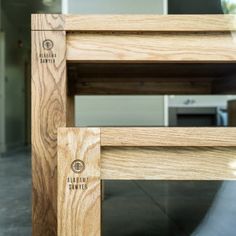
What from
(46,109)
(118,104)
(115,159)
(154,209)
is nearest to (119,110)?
(118,104)

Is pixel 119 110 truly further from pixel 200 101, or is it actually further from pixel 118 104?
pixel 200 101

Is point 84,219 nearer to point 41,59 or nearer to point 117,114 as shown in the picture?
point 41,59

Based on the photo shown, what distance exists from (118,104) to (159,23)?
8.00ft

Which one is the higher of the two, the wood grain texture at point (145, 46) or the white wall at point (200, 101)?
the white wall at point (200, 101)

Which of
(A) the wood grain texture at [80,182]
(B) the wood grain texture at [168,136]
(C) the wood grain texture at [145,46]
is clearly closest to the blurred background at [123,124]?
(C) the wood grain texture at [145,46]

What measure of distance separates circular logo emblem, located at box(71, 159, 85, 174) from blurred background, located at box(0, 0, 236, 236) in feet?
1.63

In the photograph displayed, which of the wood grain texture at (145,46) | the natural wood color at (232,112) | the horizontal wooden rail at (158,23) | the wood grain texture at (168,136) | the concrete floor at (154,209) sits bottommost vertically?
the concrete floor at (154,209)

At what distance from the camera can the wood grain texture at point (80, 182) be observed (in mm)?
589

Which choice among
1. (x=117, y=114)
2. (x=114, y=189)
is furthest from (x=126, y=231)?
(x=117, y=114)

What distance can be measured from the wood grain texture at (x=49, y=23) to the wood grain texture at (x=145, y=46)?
3cm

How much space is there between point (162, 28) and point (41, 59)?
0.26m

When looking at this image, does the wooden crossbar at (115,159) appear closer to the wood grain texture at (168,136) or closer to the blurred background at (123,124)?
the wood grain texture at (168,136)

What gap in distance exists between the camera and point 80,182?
1.93ft

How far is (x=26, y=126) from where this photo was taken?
645cm
